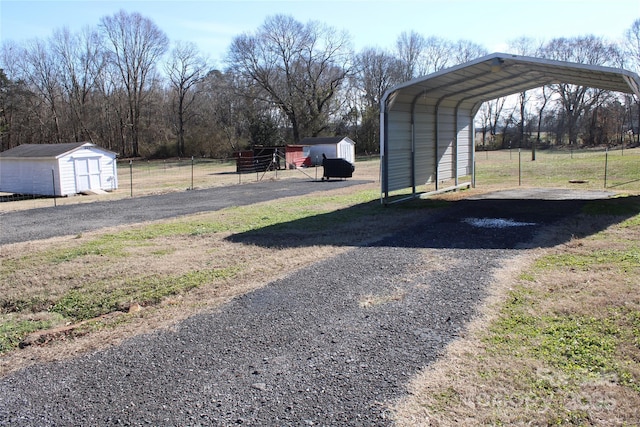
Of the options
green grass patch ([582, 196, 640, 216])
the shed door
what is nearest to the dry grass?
green grass patch ([582, 196, 640, 216])

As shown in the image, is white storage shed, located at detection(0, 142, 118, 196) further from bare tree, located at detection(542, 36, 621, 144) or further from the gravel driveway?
bare tree, located at detection(542, 36, 621, 144)

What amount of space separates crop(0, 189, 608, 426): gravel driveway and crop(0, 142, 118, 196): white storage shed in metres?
17.0

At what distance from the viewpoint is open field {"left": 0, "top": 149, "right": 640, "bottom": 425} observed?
10.4 feet

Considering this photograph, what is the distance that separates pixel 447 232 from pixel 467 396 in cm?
595

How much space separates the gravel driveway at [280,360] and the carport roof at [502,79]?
584cm

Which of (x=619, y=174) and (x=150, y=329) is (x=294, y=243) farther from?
(x=619, y=174)

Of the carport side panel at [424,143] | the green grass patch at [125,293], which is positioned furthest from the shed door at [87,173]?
the green grass patch at [125,293]

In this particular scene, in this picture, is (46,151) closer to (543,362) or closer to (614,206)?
(614,206)

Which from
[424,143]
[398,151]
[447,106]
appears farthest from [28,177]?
[447,106]

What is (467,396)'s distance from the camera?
3.20m

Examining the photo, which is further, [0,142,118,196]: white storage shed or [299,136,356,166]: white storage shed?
[299,136,356,166]: white storage shed

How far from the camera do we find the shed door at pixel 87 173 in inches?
806

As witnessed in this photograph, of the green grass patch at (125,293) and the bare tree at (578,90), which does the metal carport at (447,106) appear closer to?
the green grass patch at (125,293)

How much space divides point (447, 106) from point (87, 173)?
579 inches
